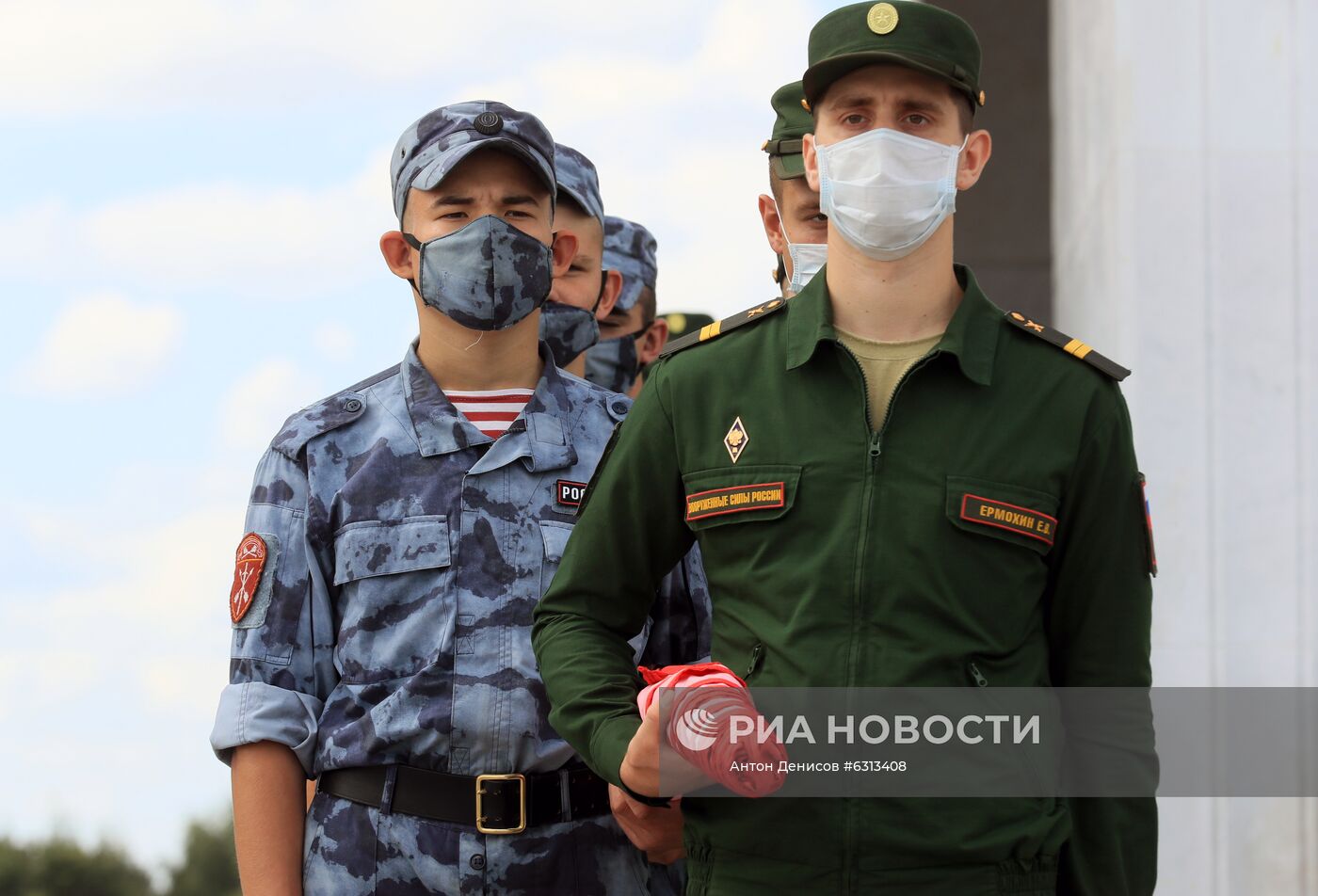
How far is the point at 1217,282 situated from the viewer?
18.5 ft

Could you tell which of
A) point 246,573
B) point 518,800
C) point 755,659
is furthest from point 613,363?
point 755,659

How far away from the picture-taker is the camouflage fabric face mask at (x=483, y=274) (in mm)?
3189

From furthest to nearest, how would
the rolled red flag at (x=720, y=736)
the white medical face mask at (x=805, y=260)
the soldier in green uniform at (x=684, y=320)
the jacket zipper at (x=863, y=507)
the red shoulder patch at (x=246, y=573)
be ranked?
the soldier in green uniform at (x=684, y=320), the white medical face mask at (x=805, y=260), the red shoulder patch at (x=246, y=573), the jacket zipper at (x=863, y=507), the rolled red flag at (x=720, y=736)

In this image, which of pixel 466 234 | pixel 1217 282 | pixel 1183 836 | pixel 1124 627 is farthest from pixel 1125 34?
pixel 1124 627

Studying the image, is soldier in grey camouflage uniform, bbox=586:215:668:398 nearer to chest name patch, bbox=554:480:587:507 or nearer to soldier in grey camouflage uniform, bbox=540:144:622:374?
soldier in grey camouflage uniform, bbox=540:144:622:374

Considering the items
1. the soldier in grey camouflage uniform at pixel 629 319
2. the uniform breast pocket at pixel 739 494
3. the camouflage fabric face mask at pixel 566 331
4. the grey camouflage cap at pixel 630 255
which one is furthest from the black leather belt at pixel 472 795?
the grey camouflage cap at pixel 630 255

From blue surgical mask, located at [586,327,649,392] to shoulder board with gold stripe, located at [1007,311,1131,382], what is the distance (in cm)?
276

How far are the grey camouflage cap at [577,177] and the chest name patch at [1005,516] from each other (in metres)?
2.17

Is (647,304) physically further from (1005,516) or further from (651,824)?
(1005,516)

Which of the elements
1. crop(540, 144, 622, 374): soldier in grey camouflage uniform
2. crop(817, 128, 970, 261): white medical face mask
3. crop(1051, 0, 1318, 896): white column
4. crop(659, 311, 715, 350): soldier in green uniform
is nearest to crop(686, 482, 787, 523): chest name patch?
crop(817, 128, 970, 261): white medical face mask

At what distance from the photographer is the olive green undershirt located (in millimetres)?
2549

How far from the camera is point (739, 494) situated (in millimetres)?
2541

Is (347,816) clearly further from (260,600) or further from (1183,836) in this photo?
(1183,836)

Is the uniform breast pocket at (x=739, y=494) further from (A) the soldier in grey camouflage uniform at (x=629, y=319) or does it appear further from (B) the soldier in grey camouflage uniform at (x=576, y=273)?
(A) the soldier in grey camouflage uniform at (x=629, y=319)
